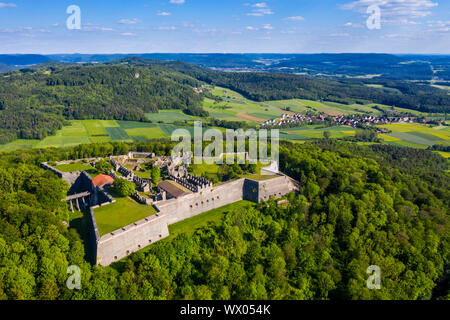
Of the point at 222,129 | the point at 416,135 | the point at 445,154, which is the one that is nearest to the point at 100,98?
the point at 222,129

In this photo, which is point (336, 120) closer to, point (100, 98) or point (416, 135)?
point (416, 135)

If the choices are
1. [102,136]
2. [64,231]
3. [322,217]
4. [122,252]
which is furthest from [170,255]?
[102,136]

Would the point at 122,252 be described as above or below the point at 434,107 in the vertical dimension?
below

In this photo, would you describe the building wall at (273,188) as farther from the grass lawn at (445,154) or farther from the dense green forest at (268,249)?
the grass lawn at (445,154)

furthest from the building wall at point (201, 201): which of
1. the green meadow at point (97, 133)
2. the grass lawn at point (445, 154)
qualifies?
the grass lawn at point (445, 154)

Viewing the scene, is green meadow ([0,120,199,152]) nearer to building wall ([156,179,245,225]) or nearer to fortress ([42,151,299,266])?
fortress ([42,151,299,266])
